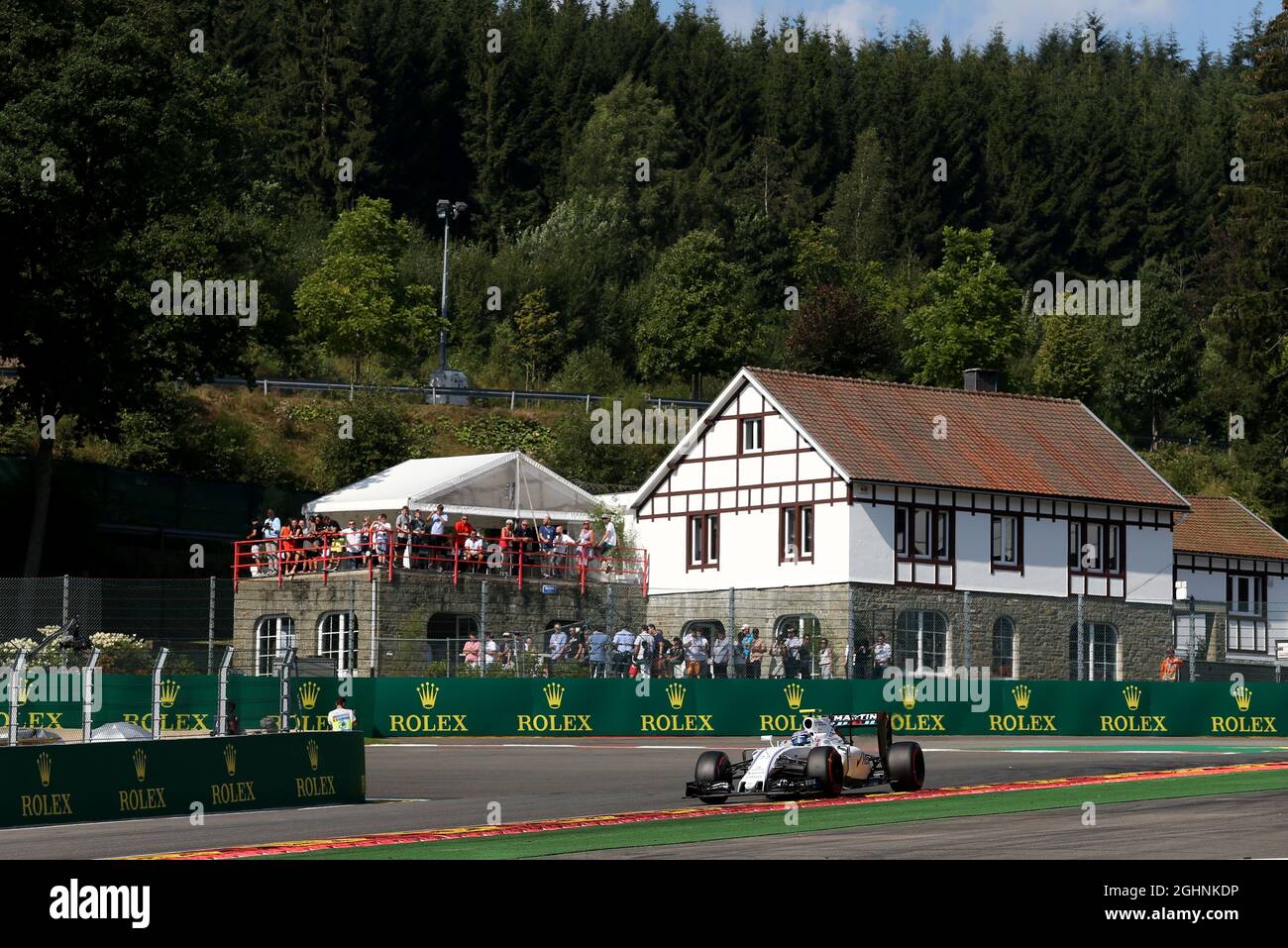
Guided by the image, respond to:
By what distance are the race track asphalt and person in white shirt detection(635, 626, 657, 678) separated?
8.49 ft

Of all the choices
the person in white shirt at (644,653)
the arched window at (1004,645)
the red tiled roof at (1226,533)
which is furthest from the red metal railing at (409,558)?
the red tiled roof at (1226,533)

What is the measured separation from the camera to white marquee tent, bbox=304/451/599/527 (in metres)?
53.6

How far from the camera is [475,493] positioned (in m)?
54.0

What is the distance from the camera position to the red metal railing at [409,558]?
155 ft

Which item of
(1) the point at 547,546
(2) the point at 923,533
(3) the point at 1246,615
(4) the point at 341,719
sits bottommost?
(4) the point at 341,719

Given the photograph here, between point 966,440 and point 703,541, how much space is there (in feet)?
26.1

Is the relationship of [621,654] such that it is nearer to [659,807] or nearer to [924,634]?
[924,634]

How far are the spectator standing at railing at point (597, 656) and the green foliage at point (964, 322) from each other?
195 feet

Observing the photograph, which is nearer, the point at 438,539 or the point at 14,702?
the point at 14,702

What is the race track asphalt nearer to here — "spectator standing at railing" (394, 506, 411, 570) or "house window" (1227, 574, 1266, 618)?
"spectator standing at railing" (394, 506, 411, 570)

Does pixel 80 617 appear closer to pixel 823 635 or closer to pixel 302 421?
pixel 823 635

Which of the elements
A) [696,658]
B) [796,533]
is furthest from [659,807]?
[796,533]
